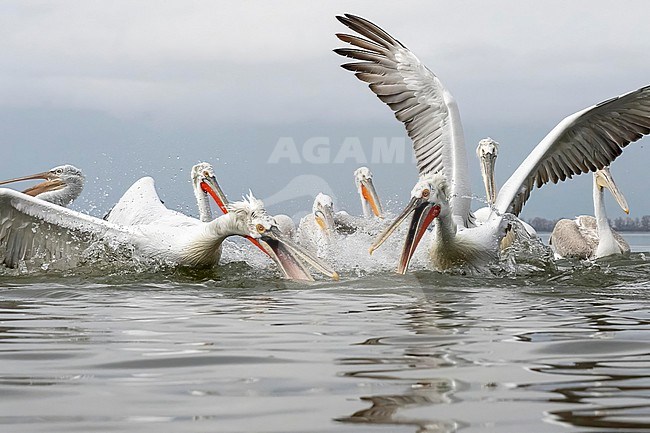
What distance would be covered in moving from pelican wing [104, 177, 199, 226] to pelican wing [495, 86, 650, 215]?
260 centimetres

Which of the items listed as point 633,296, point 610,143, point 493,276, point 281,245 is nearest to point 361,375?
point 633,296

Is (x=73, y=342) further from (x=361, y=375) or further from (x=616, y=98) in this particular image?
(x=616, y=98)

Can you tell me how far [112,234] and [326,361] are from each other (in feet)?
15.9

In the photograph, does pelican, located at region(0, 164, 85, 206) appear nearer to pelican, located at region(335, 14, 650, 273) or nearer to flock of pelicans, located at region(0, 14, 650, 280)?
flock of pelicans, located at region(0, 14, 650, 280)

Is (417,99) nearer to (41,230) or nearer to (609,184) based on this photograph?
(41,230)

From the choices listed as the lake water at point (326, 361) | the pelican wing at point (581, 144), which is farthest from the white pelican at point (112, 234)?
the pelican wing at point (581, 144)

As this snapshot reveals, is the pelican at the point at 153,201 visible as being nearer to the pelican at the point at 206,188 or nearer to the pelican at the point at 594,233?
the pelican at the point at 206,188

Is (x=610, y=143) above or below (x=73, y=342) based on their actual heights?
above

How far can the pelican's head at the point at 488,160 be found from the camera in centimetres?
1100

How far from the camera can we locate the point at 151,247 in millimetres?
8086

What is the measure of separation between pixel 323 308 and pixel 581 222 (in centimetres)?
851

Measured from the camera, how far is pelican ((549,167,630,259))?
12461mm

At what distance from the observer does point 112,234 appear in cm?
802

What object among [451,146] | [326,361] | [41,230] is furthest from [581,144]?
[326,361]
